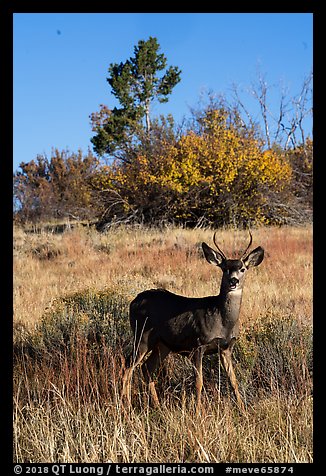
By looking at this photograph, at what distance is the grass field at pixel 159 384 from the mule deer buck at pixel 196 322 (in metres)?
0.23

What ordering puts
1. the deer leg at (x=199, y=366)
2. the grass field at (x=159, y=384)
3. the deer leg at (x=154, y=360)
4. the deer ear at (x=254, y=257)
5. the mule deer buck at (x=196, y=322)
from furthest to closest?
the deer leg at (x=154, y=360), the deer ear at (x=254, y=257), the mule deer buck at (x=196, y=322), the deer leg at (x=199, y=366), the grass field at (x=159, y=384)

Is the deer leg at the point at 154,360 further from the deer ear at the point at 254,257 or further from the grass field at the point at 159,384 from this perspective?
the deer ear at the point at 254,257

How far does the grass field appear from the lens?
4043 mm

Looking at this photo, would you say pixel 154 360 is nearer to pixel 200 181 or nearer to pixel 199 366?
pixel 199 366

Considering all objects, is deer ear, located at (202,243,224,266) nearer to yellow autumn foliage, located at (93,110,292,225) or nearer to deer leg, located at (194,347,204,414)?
deer leg, located at (194,347,204,414)

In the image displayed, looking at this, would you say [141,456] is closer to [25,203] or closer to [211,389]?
[211,389]

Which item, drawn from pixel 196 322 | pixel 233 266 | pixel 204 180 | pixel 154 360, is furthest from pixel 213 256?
pixel 204 180

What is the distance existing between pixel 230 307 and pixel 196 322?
1.08ft

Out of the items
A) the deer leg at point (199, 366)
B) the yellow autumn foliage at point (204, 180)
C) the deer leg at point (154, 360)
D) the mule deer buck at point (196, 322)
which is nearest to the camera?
the deer leg at point (199, 366)

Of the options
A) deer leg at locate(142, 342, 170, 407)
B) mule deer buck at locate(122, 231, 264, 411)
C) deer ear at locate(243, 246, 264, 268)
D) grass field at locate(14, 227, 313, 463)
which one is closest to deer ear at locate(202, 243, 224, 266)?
mule deer buck at locate(122, 231, 264, 411)

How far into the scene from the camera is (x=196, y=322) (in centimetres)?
482

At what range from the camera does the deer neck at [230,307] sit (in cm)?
474

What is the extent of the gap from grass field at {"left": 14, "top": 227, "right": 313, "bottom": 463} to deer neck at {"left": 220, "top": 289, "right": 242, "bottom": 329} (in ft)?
2.16

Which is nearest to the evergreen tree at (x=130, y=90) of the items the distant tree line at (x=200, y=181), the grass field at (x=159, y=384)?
the distant tree line at (x=200, y=181)
